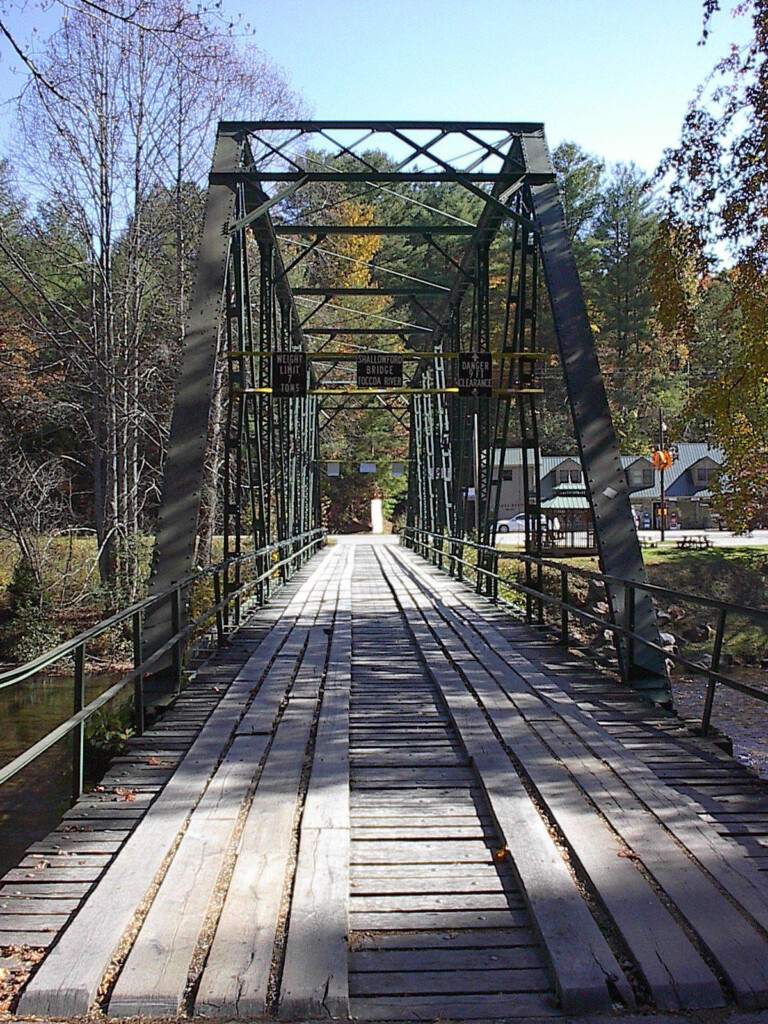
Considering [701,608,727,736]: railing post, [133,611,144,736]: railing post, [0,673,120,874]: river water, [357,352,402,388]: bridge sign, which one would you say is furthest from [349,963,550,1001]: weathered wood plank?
[357,352,402,388]: bridge sign

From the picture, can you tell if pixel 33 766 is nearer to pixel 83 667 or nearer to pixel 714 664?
pixel 83 667

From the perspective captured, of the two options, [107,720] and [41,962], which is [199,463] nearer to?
[107,720]

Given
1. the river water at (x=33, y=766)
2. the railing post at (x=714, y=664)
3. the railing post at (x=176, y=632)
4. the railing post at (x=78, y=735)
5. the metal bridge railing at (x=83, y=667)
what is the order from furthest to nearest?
the river water at (x=33, y=766) < the railing post at (x=176, y=632) < the railing post at (x=714, y=664) < the railing post at (x=78, y=735) < the metal bridge railing at (x=83, y=667)

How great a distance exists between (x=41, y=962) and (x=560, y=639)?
6688mm

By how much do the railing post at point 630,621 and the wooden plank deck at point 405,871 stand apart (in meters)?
0.31

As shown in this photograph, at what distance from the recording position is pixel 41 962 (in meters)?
3.05

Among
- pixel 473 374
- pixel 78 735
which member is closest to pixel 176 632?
pixel 78 735

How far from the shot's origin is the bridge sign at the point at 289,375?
535 inches

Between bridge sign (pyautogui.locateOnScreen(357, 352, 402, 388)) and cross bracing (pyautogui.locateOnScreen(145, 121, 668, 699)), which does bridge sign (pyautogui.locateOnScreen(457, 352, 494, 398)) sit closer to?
cross bracing (pyautogui.locateOnScreen(145, 121, 668, 699))

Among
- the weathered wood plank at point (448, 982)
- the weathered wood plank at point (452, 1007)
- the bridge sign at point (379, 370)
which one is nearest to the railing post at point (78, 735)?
the weathered wood plank at point (448, 982)

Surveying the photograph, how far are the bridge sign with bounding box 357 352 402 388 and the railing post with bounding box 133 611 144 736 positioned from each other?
9.64 metres

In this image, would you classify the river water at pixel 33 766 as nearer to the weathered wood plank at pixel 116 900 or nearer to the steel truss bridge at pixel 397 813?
the steel truss bridge at pixel 397 813

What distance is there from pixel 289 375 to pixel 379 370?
2.28 m

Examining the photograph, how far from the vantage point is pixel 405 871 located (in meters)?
3.82
